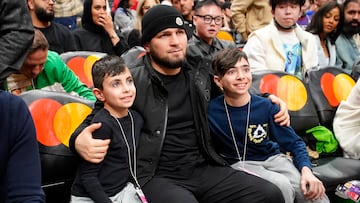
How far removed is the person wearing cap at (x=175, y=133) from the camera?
286 cm

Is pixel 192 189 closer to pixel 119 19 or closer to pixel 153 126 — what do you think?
pixel 153 126

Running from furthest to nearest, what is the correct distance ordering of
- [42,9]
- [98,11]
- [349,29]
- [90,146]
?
[349,29] < [98,11] < [42,9] < [90,146]

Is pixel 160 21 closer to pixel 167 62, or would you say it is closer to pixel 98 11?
pixel 167 62

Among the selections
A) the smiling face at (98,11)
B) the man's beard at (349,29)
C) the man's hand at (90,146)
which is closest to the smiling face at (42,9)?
the smiling face at (98,11)

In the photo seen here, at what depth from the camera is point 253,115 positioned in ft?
10.4

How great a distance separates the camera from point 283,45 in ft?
14.8

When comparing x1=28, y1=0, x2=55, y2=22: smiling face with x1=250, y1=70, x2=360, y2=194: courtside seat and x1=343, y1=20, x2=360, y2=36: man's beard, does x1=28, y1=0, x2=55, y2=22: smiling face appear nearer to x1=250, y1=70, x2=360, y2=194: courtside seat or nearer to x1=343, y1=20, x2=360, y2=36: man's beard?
x1=250, y1=70, x2=360, y2=194: courtside seat

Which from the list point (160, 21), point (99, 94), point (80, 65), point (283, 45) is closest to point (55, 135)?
point (99, 94)

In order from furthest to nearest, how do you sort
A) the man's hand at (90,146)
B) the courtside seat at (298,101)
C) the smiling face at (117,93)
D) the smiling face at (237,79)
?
1. the courtside seat at (298,101)
2. the smiling face at (237,79)
3. the smiling face at (117,93)
4. the man's hand at (90,146)

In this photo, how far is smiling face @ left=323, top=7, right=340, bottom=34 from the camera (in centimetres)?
546

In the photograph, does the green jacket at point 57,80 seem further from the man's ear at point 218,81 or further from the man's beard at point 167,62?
the man's ear at point 218,81

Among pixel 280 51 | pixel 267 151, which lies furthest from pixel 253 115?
pixel 280 51

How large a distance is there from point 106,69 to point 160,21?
20.4 inches

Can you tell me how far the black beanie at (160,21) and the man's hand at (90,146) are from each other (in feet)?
2.42
